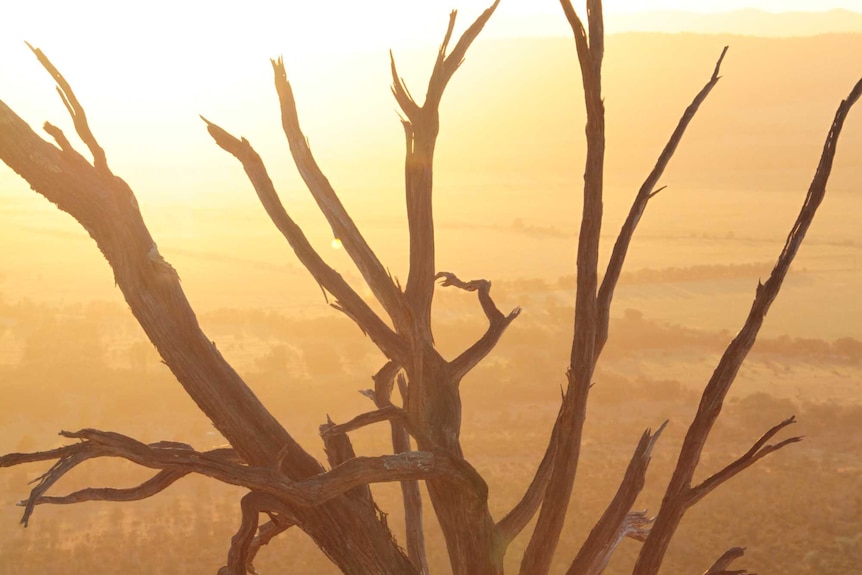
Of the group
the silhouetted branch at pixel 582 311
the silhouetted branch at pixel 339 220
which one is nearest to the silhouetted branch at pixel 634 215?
the silhouetted branch at pixel 582 311

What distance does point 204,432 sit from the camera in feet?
74.8

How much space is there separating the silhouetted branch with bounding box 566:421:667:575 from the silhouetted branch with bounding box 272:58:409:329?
1015 mm

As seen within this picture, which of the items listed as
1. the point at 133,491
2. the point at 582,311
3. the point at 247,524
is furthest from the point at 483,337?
the point at 133,491

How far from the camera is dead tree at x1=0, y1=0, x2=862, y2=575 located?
119 inches

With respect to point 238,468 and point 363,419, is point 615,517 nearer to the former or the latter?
point 363,419

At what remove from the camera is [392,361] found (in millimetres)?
3848

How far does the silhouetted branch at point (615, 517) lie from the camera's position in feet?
11.5

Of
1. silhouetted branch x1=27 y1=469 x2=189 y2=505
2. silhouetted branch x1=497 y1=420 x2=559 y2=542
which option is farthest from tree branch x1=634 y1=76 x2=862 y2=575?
silhouetted branch x1=27 y1=469 x2=189 y2=505

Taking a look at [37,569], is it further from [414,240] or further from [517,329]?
[517,329]

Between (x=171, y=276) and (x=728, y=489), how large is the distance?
18.7 m

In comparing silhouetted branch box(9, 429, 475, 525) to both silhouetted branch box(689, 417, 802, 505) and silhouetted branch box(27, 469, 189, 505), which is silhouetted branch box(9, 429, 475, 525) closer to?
silhouetted branch box(27, 469, 189, 505)

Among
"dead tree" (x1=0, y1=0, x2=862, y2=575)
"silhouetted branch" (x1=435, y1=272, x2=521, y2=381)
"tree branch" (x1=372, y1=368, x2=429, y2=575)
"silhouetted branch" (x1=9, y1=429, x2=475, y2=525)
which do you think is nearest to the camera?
"silhouetted branch" (x1=9, y1=429, x2=475, y2=525)

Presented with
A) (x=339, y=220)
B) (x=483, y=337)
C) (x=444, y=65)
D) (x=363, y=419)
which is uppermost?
(x=444, y=65)

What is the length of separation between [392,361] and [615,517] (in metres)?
1.07
